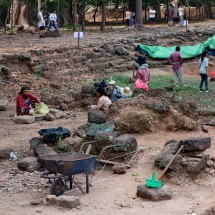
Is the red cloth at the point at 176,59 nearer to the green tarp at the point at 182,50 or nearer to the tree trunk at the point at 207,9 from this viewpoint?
the green tarp at the point at 182,50

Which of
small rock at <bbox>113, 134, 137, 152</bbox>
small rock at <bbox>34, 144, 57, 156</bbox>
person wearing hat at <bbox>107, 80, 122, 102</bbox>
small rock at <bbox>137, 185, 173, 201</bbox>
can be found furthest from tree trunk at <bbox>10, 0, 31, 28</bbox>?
small rock at <bbox>137, 185, 173, 201</bbox>

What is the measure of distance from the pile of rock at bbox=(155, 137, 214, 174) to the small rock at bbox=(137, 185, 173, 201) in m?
1.09

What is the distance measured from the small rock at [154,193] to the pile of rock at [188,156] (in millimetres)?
1091

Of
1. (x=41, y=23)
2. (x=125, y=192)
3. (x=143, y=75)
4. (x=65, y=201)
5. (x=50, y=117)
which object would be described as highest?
(x=41, y=23)

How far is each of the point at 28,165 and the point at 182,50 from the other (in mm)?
17120

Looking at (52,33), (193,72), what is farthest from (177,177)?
(52,33)

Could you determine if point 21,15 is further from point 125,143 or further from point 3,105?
point 125,143

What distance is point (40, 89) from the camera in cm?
1986

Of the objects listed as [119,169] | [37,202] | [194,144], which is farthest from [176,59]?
[37,202]

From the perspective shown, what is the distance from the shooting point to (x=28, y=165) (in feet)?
37.6

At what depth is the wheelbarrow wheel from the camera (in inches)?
386

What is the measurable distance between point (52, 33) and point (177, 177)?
59.5ft

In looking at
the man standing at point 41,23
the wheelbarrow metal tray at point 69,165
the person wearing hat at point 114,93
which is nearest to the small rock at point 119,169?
the wheelbarrow metal tray at point 69,165

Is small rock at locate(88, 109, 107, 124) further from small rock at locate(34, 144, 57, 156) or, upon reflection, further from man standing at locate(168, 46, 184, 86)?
man standing at locate(168, 46, 184, 86)
